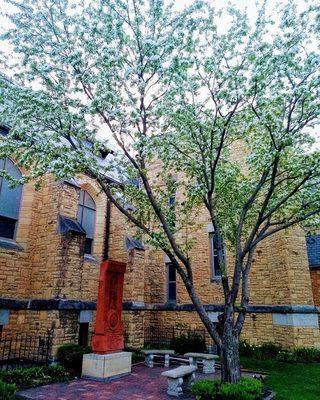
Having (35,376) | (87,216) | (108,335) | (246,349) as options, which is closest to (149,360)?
(108,335)

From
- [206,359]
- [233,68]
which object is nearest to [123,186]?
[233,68]

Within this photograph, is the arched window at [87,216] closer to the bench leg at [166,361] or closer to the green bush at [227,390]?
the bench leg at [166,361]

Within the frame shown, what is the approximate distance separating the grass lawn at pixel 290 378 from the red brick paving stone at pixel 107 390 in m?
2.35

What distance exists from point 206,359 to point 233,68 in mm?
8193

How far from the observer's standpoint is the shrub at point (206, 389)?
5651 mm

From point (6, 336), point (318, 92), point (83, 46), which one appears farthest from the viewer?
point (6, 336)

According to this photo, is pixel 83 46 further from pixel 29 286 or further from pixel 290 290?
pixel 290 290

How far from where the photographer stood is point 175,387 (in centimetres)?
682

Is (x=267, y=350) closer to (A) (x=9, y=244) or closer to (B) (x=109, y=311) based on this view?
(B) (x=109, y=311)

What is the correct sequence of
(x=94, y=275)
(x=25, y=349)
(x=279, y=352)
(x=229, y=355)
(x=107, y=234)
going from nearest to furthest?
(x=229, y=355), (x=25, y=349), (x=279, y=352), (x=94, y=275), (x=107, y=234)

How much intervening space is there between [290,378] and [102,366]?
16.8 ft

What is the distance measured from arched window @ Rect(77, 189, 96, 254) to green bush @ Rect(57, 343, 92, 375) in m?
4.98

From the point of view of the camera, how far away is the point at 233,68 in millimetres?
6270

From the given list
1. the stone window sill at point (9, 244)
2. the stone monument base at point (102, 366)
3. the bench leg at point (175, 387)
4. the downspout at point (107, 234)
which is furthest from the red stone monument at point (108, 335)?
the downspout at point (107, 234)
